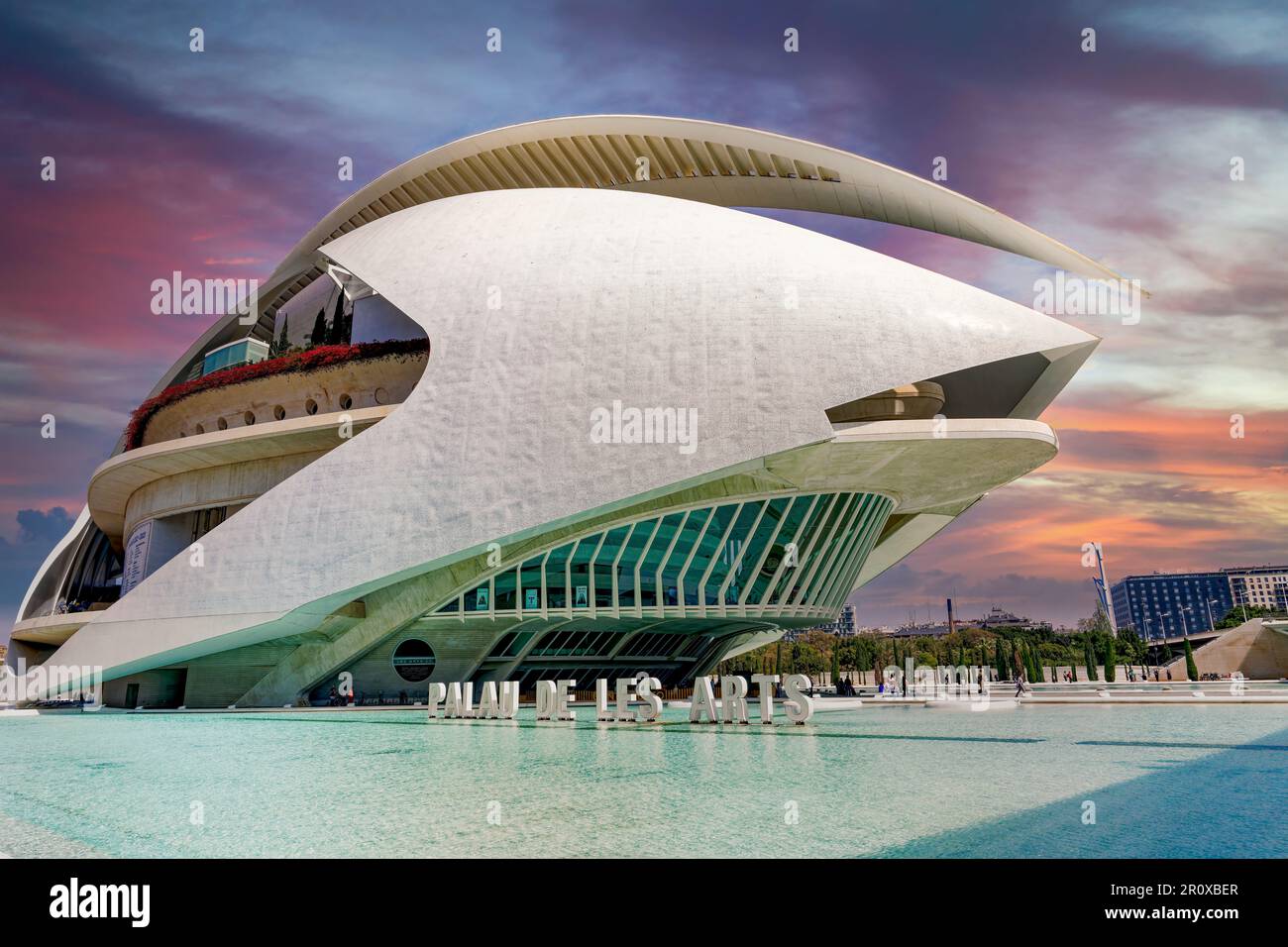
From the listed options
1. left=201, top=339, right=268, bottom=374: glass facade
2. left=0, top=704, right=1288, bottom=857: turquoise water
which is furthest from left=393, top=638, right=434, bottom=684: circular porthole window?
left=201, top=339, right=268, bottom=374: glass facade

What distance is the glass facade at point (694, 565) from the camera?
84.1 feet

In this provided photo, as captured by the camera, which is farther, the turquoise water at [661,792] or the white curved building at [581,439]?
the white curved building at [581,439]

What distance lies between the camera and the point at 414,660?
28125 millimetres

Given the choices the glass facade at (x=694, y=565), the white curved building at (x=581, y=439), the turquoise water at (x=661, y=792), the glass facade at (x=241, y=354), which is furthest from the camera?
the glass facade at (x=241, y=354)

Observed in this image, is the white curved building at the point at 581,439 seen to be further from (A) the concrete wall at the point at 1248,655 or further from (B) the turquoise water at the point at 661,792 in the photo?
(A) the concrete wall at the point at 1248,655

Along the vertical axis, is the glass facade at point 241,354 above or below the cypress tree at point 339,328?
below

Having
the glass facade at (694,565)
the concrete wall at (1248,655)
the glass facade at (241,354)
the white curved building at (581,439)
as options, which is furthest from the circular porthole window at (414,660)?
the concrete wall at (1248,655)

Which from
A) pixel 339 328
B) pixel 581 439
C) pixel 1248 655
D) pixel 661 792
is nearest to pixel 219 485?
pixel 339 328

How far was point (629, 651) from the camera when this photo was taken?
3114cm

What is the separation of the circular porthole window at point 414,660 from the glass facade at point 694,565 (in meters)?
2.86

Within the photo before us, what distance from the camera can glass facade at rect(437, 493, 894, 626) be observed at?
25625mm

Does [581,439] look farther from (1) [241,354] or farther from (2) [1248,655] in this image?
(2) [1248,655]

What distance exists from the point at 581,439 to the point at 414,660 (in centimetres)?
1005
